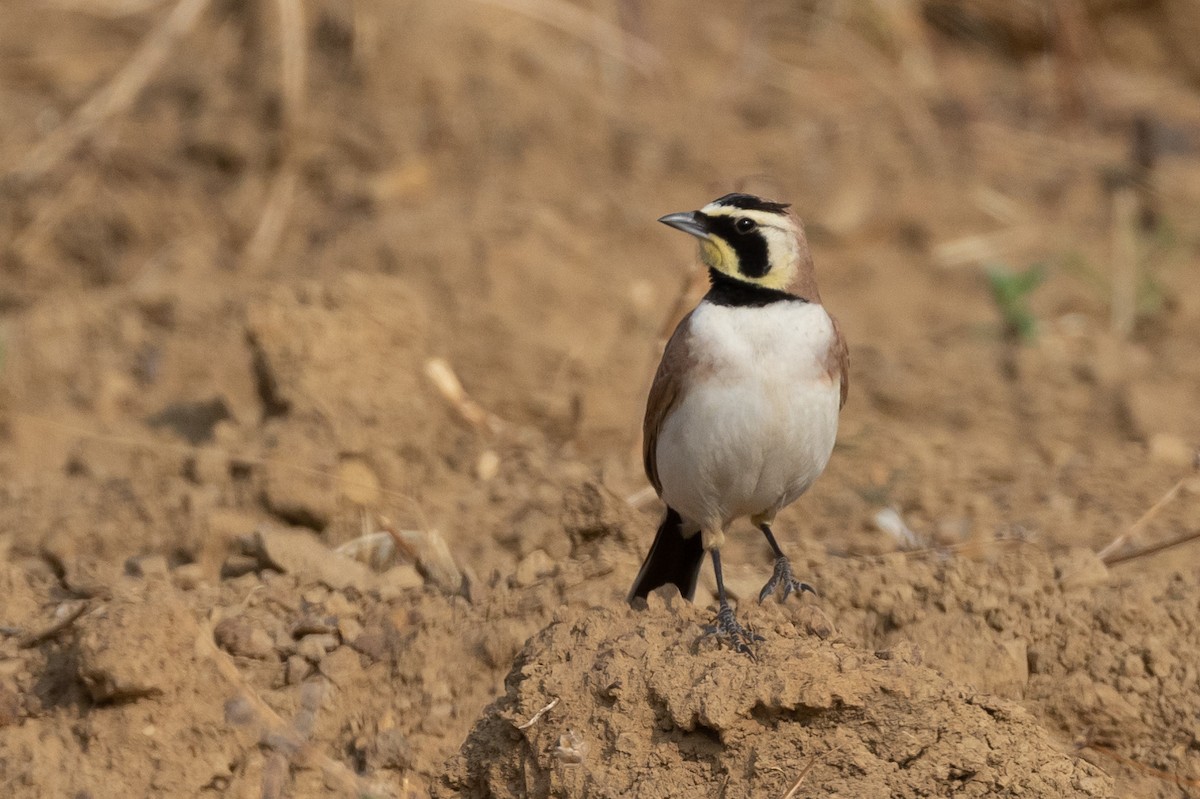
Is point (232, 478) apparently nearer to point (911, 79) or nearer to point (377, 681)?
point (377, 681)

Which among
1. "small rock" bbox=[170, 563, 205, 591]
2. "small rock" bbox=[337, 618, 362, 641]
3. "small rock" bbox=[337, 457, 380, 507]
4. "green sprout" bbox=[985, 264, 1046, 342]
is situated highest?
"small rock" bbox=[337, 618, 362, 641]

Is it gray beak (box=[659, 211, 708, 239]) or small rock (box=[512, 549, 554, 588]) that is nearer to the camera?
gray beak (box=[659, 211, 708, 239])

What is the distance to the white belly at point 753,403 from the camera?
4.53m

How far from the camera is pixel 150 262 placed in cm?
949

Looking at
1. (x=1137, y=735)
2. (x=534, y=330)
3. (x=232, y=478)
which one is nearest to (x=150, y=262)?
(x=534, y=330)

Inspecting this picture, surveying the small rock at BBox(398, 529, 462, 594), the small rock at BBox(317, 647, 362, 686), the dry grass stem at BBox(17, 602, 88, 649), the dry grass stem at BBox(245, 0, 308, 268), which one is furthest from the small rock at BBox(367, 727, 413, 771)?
the dry grass stem at BBox(245, 0, 308, 268)

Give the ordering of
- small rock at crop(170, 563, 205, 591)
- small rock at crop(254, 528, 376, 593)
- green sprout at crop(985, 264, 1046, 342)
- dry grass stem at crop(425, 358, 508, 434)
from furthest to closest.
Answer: green sprout at crop(985, 264, 1046, 342) → dry grass stem at crop(425, 358, 508, 434) → small rock at crop(170, 563, 205, 591) → small rock at crop(254, 528, 376, 593)

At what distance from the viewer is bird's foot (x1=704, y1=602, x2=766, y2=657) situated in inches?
160

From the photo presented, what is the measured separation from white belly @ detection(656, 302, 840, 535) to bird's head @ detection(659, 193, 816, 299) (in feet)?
0.35

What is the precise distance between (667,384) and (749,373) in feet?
1.06

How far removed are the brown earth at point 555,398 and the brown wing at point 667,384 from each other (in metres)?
0.56

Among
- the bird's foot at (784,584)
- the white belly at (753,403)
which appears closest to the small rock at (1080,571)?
the bird's foot at (784,584)

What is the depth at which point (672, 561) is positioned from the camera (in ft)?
16.7

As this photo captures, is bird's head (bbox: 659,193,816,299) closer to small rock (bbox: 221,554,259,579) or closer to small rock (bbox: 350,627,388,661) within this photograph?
small rock (bbox: 350,627,388,661)
